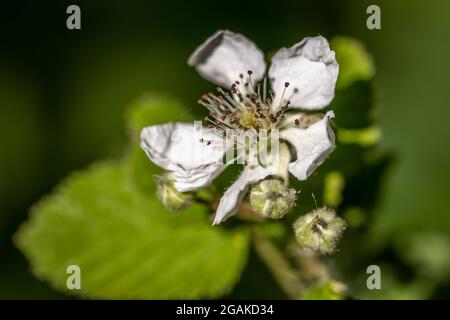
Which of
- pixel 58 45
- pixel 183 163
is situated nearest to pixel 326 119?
pixel 183 163

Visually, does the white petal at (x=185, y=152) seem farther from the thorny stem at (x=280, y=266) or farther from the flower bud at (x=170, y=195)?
the thorny stem at (x=280, y=266)

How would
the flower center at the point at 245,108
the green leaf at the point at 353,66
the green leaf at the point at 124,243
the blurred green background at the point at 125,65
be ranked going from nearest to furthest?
the flower center at the point at 245,108, the green leaf at the point at 353,66, the green leaf at the point at 124,243, the blurred green background at the point at 125,65

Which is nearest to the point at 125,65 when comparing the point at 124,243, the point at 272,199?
the point at 124,243

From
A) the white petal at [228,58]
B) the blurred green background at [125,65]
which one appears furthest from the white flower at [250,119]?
the blurred green background at [125,65]

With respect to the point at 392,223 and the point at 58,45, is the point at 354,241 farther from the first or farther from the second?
the point at 58,45

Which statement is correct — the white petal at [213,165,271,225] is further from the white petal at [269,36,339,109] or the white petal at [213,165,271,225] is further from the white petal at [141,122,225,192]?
the white petal at [269,36,339,109]

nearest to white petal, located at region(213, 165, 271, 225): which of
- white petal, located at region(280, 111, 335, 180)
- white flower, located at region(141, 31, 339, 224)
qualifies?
white flower, located at region(141, 31, 339, 224)
